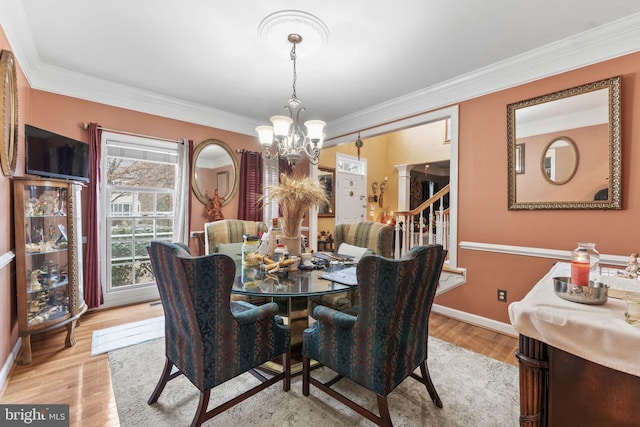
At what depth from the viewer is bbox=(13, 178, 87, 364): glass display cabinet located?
2182mm

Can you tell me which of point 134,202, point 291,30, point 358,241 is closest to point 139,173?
point 134,202

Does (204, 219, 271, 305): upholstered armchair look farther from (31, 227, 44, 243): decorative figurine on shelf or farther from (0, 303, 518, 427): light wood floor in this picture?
(31, 227, 44, 243): decorative figurine on shelf

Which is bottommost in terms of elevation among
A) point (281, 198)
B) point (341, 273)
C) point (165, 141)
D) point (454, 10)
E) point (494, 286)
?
point (494, 286)

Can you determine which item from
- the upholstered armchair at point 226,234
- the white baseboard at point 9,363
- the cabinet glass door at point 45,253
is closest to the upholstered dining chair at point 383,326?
the upholstered armchair at point 226,234

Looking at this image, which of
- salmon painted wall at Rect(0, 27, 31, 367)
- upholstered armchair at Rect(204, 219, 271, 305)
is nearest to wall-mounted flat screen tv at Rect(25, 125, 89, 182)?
salmon painted wall at Rect(0, 27, 31, 367)

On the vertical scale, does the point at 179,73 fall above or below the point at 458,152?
above

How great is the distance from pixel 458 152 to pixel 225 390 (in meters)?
3.14

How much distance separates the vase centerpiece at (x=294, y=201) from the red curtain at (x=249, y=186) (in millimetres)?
2096

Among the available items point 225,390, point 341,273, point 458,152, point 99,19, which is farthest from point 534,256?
point 99,19

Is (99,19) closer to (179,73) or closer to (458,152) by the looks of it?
(179,73)

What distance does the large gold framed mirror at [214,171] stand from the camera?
390 cm

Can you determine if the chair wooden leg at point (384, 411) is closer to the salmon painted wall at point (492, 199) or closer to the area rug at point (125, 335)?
the salmon painted wall at point (492, 199)

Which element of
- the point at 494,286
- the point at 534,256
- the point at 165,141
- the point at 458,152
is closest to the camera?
the point at 534,256

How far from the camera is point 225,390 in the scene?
73.5 inches
